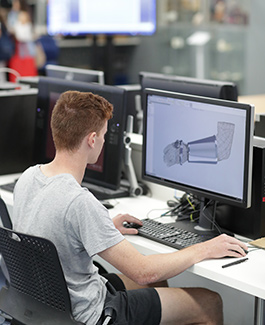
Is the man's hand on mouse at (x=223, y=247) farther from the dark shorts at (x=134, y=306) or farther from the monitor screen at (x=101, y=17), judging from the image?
the monitor screen at (x=101, y=17)

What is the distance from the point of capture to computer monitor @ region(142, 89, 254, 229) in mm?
2139

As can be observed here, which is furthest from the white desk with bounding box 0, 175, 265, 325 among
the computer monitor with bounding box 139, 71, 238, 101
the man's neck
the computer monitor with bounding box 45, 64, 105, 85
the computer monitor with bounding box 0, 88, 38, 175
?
the computer monitor with bounding box 45, 64, 105, 85

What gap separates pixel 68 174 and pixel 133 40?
7140 millimetres

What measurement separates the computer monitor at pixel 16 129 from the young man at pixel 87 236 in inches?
51.2

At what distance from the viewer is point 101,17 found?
7309mm

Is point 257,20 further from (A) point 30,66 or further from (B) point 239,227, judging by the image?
(B) point 239,227

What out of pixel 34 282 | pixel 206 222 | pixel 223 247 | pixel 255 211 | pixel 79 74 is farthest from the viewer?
pixel 79 74

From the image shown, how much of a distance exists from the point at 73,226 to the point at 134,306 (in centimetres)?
38

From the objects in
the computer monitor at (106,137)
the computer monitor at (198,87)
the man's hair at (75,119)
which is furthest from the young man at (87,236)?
the computer monitor at (198,87)

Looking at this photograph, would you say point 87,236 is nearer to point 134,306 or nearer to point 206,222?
point 134,306

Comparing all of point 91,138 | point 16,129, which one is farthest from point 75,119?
point 16,129

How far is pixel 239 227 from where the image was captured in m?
2.30

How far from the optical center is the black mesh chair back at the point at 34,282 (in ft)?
6.00

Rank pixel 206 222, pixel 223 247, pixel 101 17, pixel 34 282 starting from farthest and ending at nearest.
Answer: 1. pixel 101 17
2. pixel 206 222
3. pixel 223 247
4. pixel 34 282
